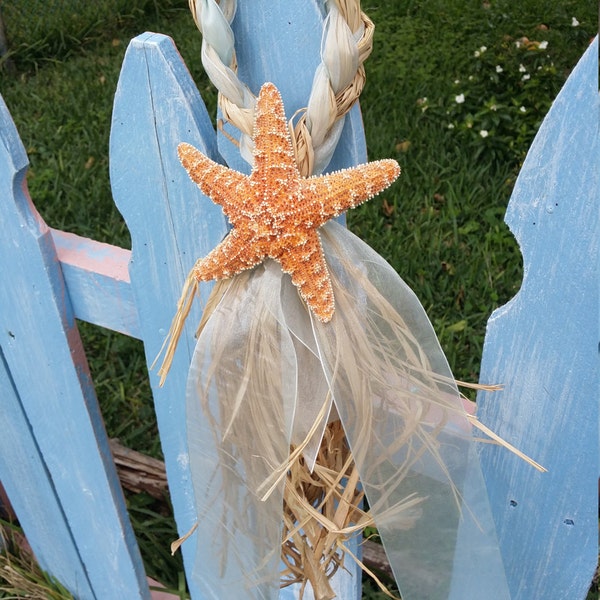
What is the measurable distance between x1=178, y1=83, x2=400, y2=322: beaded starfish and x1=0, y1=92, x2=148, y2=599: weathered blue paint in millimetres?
484

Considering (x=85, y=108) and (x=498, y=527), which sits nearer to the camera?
(x=498, y=527)

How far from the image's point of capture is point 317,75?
821 millimetres

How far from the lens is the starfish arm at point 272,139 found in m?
0.82

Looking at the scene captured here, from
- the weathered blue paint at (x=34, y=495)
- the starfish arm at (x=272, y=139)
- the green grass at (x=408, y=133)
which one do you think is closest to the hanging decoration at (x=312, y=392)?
the starfish arm at (x=272, y=139)

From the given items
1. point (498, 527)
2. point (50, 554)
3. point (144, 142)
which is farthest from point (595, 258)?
point (50, 554)

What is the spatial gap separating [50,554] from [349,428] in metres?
1.14

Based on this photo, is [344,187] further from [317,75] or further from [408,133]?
[408,133]

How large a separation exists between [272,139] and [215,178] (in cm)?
9

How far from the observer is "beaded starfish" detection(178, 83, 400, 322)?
Result: 2.70ft

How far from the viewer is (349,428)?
944 millimetres

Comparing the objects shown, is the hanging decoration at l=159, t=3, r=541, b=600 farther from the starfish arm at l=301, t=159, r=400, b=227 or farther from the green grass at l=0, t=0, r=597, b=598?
the green grass at l=0, t=0, r=597, b=598

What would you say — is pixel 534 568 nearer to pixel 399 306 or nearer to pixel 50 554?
pixel 399 306

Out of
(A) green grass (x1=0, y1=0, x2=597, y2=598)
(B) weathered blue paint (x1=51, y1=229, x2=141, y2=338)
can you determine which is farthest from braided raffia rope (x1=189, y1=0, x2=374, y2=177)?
(A) green grass (x1=0, y1=0, x2=597, y2=598)

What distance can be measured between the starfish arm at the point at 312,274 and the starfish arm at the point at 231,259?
0.12 feet
